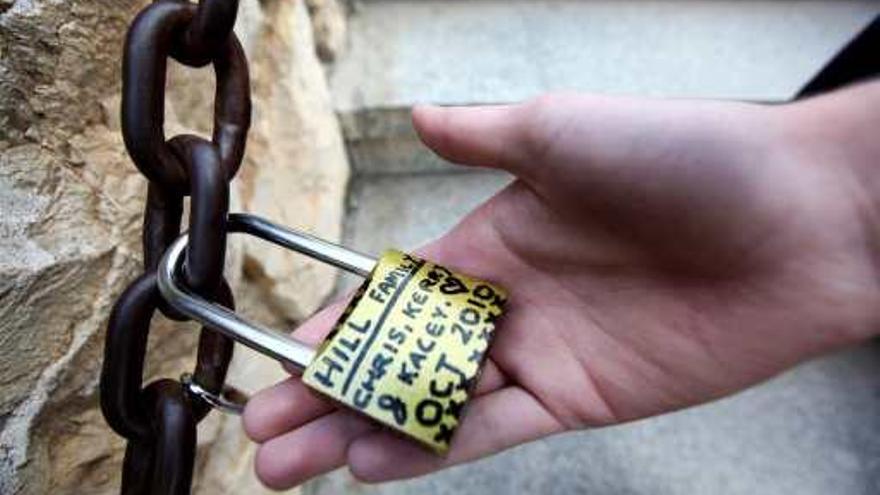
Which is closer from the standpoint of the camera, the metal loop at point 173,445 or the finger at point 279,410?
A: the metal loop at point 173,445

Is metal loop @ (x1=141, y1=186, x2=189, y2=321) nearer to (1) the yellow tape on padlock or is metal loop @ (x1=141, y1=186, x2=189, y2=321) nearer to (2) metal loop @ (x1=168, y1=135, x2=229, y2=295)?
(2) metal loop @ (x1=168, y1=135, x2=229, y2=295)

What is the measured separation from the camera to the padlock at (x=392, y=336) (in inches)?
21.8

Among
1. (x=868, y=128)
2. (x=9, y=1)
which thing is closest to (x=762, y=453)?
(x=868, y=128)

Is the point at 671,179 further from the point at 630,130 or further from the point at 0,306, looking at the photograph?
the point at 0,306

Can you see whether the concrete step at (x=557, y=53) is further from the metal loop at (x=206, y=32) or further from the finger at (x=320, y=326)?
the metal loop at (x=206, y=32)

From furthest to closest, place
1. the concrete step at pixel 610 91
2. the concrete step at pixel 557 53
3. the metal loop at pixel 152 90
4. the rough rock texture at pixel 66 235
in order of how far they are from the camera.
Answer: the concrete step at pixel 557 53
the concrete step at pixel 610 91
the rough rock texture at pixel 66 235
the metal loop at pixel 152 90

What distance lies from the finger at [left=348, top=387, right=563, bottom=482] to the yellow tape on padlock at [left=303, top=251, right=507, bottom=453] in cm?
8

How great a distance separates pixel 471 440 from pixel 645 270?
0.25 meters

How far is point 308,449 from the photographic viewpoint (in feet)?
2.11

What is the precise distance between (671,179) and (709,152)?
0.04 meters

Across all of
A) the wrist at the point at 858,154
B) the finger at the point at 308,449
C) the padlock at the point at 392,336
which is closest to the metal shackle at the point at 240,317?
the padlock at the point at 392,336

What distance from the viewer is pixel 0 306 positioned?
1.92 feet

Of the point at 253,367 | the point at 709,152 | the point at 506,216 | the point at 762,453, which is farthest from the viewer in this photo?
the point at 762,453

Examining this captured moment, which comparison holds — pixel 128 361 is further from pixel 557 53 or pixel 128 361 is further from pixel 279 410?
pixel 557 53
